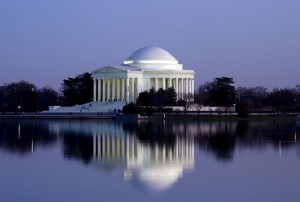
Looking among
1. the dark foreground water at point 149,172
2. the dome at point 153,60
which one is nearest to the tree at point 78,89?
the dome at point 153,60

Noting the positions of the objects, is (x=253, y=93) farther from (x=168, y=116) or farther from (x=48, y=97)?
(x=168, y=116)

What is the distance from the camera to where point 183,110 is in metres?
105

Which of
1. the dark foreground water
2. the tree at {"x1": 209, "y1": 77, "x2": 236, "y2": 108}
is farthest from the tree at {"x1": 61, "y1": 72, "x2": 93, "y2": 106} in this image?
the dark foreground water

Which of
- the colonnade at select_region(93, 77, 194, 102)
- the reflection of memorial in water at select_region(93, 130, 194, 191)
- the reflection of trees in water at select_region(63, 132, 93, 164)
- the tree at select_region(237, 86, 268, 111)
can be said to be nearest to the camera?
the reflection of memorial in water at select_region(93, 130, 194, 191)

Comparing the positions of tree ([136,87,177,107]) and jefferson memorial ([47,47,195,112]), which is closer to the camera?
tree ([136,87,177,107])

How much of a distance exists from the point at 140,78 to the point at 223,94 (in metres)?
17.7

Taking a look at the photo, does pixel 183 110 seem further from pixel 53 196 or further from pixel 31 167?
pixel 53 196

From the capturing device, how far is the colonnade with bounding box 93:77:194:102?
11788cm

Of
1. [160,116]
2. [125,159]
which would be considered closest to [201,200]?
[125,159]

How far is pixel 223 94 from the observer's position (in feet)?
355

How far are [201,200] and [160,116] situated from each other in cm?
7827

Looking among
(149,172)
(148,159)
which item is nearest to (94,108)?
(148,159)

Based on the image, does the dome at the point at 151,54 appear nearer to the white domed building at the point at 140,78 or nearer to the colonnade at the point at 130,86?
the white domed building at the point at 140,78

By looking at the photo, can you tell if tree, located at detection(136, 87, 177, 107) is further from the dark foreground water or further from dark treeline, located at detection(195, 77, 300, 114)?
the dark foreground water
